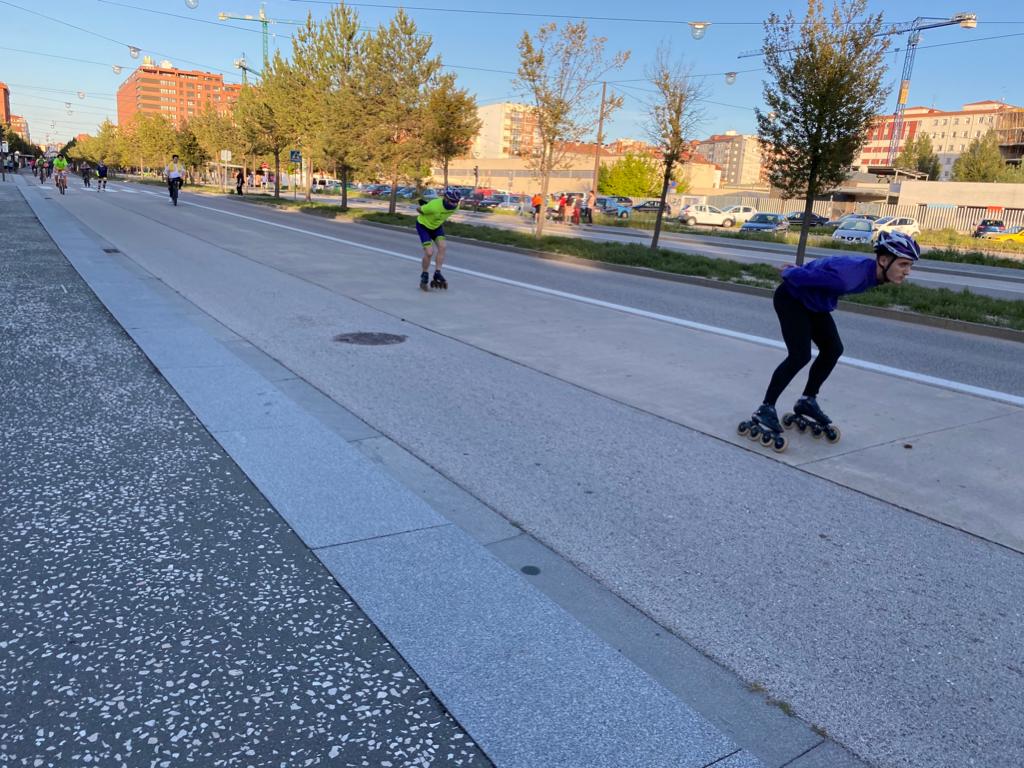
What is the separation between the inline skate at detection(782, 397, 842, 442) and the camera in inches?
219

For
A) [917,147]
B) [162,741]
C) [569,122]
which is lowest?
[162,741]

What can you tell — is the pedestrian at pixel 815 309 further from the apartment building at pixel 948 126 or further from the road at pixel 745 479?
the apartment building at pixel 948 126

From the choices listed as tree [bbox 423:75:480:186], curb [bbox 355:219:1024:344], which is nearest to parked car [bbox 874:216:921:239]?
tree [bbox 423:75:480:186]

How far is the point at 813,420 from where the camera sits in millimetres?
5629

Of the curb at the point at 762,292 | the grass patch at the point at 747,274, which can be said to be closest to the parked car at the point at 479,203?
the grass patch at the point at 747,274

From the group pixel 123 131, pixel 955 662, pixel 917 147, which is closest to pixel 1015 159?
pixel 917 147

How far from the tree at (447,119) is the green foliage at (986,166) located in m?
61.9

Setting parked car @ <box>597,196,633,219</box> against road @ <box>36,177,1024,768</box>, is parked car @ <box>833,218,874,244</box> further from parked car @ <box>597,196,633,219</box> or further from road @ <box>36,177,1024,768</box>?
road @ <box>36,177,1024,768</box>

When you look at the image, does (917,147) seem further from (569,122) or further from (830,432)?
(830,432)

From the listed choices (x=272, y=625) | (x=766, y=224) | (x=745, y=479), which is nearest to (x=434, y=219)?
(x=745, y=479)

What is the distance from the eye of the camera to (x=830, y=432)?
5.54m

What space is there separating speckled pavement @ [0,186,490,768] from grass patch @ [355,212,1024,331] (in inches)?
453

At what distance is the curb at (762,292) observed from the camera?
1109cm

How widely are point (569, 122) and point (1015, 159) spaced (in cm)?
12146
